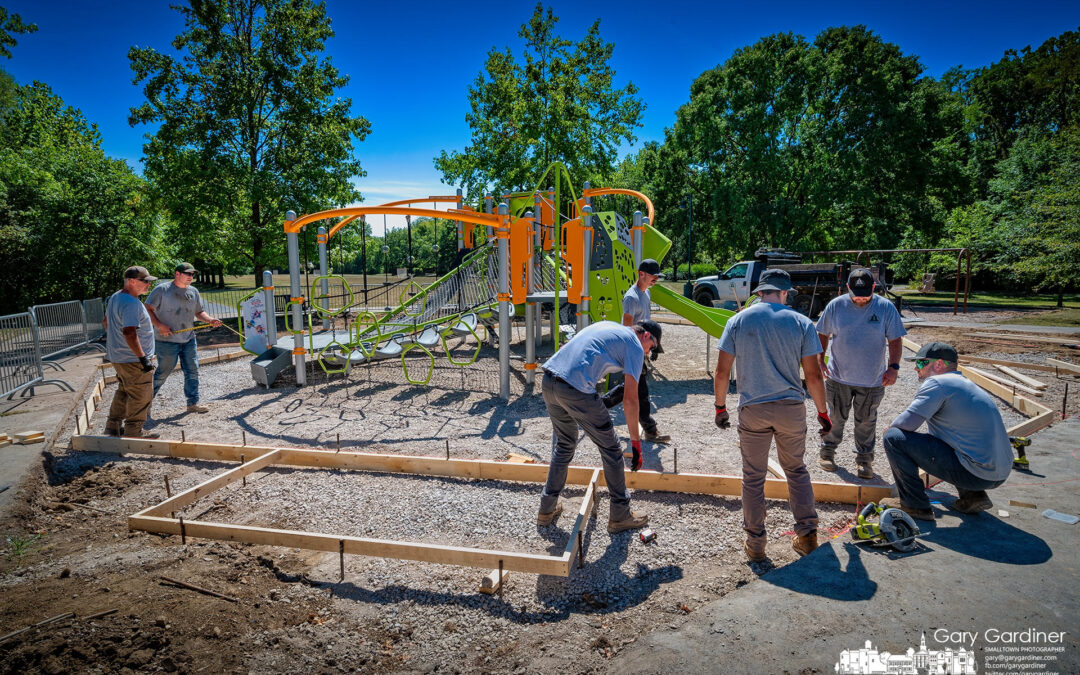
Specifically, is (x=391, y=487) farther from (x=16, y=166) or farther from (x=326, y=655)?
(x=16, y=166)

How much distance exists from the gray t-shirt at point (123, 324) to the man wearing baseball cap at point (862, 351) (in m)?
7.18

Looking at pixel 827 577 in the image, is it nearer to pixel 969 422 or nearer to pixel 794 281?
pixel 969 422

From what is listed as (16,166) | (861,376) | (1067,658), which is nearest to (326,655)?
(1067,658)

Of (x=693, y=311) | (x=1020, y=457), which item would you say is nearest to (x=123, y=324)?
(x=693, y=311)

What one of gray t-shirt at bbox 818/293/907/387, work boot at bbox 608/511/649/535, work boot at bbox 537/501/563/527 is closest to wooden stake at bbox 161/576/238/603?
work boot at bbox 537/501/563/527

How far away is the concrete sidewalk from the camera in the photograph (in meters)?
2.66

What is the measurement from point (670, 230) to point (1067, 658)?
3054cm

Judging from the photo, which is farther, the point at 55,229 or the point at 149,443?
the point at 55,229

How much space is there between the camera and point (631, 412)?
3680 mm

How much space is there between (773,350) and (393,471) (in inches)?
151

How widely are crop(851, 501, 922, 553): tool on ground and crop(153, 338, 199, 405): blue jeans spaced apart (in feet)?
26.2

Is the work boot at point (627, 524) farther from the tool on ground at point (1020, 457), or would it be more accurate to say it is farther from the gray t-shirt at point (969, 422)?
the tool on ground at point (1020, 457)

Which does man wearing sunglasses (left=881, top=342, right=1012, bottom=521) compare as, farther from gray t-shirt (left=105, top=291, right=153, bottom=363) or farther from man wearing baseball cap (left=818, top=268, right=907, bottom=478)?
gray t-shirt (left=105, top=291, right=153, bottom=363)

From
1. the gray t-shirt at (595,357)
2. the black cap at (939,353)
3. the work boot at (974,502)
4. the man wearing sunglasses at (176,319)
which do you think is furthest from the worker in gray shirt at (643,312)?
the man wearing sunglasses at (176,319)
